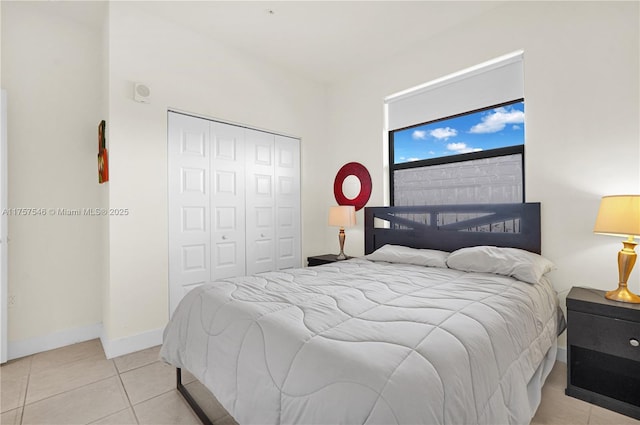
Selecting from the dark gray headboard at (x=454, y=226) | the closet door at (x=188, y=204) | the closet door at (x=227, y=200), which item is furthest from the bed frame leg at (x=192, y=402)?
the dark gray headboard at (x=454, y=226)

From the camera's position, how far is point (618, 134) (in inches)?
82.4

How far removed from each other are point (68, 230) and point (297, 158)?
7.91ft

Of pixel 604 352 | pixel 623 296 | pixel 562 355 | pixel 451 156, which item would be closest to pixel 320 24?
pixel 451 156

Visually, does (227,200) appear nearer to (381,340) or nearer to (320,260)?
(320,260)

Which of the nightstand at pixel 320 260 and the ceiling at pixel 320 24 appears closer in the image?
the ceiling at pixel 320 24

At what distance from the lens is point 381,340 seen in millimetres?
1084

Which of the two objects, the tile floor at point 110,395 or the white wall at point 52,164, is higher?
the white wall at point 52,164

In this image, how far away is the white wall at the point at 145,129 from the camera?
2.50m

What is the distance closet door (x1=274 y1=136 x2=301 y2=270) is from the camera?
3.64 m

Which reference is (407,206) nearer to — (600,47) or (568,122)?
(568,122)

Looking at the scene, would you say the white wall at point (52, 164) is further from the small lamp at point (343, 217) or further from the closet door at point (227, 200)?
the small lamp at point (343, 217)

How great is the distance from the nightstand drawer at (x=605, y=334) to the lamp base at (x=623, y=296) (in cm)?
16

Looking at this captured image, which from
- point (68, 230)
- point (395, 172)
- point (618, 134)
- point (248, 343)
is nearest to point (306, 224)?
point (395, 172)

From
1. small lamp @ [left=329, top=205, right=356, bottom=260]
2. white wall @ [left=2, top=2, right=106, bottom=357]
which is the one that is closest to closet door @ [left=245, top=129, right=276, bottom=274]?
small lamp @ [left=329, top=205, right=356, bottom=260]
